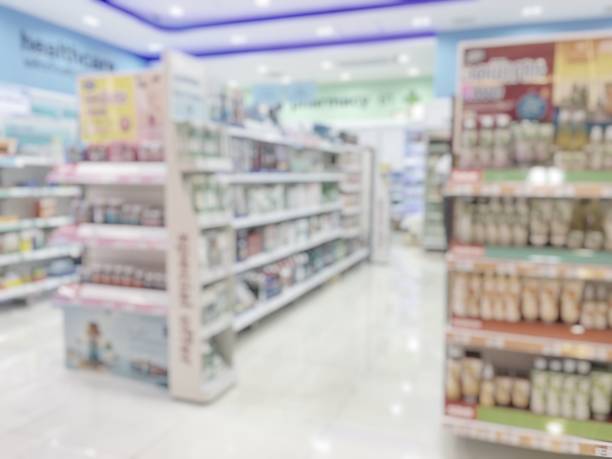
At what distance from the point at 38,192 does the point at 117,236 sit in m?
2.84

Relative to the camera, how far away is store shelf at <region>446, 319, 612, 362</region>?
94.5 inches

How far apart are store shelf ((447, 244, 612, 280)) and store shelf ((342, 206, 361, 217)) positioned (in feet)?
16.2

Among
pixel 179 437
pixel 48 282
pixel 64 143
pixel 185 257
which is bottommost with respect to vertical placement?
pixel 179 437

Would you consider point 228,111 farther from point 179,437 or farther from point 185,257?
point 179,437

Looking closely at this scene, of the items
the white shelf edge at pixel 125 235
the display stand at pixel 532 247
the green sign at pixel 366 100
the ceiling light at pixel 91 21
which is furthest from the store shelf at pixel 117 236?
the green sign at pixel 366 100

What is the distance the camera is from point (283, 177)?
5254 millimetres

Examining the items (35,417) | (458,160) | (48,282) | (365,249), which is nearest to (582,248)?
(458,160)

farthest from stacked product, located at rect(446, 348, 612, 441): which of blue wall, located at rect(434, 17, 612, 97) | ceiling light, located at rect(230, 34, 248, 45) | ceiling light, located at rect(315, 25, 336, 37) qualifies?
ceiling light, located at rect(230, 34, 248, 45)

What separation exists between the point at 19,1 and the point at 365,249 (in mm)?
6684

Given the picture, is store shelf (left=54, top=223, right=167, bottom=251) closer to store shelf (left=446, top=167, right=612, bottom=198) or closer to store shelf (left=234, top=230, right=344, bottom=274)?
store shelf (left=234, top=230, right=344, bottom=274)

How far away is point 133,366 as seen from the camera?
3551mm

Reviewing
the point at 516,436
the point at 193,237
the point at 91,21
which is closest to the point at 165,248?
the point at 193,237

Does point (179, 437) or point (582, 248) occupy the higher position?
point (582, 248)

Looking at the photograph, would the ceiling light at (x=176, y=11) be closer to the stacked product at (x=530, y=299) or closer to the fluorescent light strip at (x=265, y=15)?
the fluorescent light strip at (x=265, y=15)
